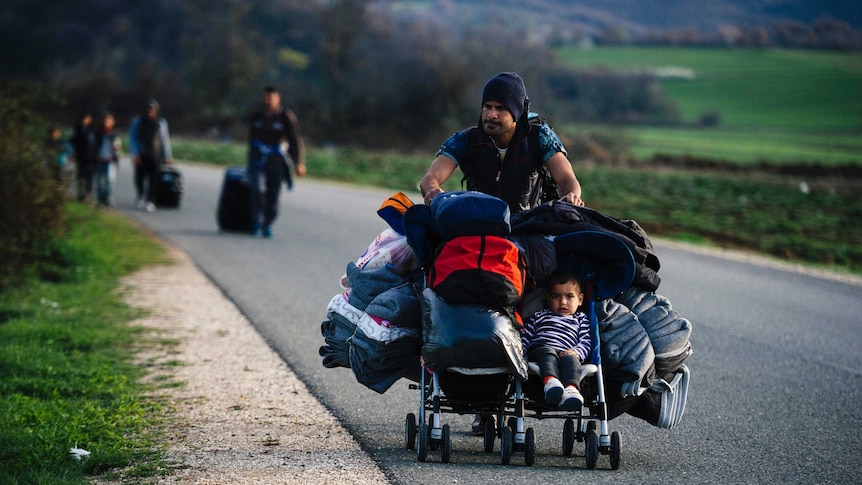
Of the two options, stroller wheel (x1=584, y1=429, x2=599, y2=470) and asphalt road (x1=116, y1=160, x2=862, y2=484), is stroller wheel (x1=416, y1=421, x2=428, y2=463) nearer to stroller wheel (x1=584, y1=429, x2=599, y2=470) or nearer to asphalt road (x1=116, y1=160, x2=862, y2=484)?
asphalt road (x1=116, y1=160, x2=862, y2=484)

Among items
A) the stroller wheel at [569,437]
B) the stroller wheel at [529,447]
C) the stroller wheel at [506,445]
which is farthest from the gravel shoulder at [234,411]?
the stroller wheel at [569,437]

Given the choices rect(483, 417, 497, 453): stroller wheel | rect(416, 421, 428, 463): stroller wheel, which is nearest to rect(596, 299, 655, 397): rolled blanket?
rect(483, 417, 497, 453): stroller wheel

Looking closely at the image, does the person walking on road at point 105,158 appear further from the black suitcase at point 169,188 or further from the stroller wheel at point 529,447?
the stroller wheel at point 529,447

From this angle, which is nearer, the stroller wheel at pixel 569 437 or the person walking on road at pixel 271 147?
the stroller wheel at pixel 569 437

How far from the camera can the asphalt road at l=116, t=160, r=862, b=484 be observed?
5.59 metres

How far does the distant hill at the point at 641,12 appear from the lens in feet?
421

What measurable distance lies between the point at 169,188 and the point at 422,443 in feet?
52.4

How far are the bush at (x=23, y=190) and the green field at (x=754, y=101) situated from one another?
3583 cm

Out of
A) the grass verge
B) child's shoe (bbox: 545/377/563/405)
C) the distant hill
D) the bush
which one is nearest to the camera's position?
child's shoe (bbox: 545/377/563/405)

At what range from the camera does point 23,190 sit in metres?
11.8

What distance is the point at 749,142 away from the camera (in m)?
59.2

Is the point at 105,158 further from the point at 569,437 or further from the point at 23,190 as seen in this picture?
the point at 569,437

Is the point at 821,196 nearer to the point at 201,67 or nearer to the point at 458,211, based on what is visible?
the point at 458,211

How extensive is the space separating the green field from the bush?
118 ft
